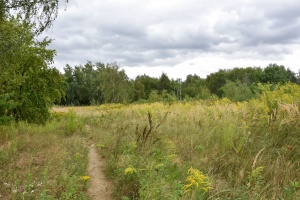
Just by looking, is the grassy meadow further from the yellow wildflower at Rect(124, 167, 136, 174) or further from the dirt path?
the dirt path

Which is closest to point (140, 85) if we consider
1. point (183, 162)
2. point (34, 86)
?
point (34, 86)

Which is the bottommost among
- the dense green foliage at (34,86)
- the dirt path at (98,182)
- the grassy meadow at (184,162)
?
the dirt path at (98,182)

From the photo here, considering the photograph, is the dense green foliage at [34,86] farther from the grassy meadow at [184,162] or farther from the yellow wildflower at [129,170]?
the yellow wildflower at [129,170]

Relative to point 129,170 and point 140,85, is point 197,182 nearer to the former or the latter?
point 129,170

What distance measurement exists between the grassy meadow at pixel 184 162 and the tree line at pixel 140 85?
36.1 ft

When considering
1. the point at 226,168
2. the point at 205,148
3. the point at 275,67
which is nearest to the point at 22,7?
the point at 205,148

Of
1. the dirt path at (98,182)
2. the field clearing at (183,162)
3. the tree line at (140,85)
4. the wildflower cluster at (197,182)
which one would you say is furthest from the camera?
the tree line at (140,85)

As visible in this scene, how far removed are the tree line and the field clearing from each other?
36.2 feet

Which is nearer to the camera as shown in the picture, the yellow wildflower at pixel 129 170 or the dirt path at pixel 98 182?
the yellow wildflower at pixel 129 170

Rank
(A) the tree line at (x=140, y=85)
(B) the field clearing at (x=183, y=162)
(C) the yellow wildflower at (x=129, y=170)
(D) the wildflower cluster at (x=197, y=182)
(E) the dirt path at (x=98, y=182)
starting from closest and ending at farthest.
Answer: (D) the wildflower cluster at (x=197, y=182), (B) the field clearing at (x=183, y=162), (C) the yellow wildflower at (x=129, y=170), (E) the dirt path at (x=98, y=182), (A) the tree line at (x=140, y=85)

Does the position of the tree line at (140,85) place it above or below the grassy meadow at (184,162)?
above

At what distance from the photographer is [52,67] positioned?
1333cm

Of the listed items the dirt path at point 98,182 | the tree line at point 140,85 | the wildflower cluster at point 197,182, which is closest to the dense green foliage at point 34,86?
the tree line at point 140,85

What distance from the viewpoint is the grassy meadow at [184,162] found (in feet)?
12.4
